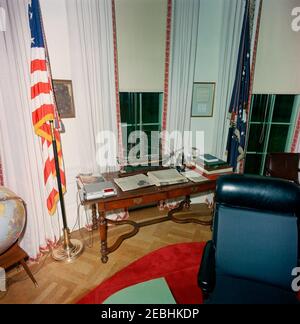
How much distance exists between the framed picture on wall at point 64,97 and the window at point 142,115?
2.10 feet

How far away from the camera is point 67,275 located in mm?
2305

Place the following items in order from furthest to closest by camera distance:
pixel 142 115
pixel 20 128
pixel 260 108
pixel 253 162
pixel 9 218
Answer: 1. pixel 253 162
2. pixel 260 108
3. pixel 142 115
4. pixel 20 128
5. pixel 9 218

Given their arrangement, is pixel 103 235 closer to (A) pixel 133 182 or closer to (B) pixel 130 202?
(B) pixel 130 202

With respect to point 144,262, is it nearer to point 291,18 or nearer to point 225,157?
point 225,157

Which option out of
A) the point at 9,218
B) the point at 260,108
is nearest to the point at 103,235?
the point at 9,218

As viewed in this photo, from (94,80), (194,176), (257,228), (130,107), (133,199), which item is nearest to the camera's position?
(257,228)

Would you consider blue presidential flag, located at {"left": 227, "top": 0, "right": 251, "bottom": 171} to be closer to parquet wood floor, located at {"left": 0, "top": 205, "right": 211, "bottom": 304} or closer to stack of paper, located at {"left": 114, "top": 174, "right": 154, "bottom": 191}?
parquet wood floor, located at {"left": 0, "top": 205, "right": 211, "bottom": 304}

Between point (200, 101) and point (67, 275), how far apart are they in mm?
2703

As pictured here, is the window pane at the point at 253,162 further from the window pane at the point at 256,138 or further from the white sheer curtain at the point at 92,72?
the white sheer curtain at the point at 92,72

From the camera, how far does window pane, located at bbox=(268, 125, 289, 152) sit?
3406mm

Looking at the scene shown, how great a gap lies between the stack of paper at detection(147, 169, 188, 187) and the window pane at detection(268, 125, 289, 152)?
1.81m

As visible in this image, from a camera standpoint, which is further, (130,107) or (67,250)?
(130,107)

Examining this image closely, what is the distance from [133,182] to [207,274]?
130cm

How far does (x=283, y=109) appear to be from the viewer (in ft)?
11.0
